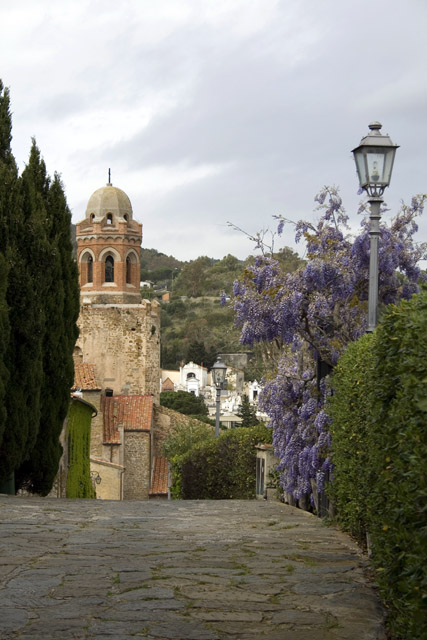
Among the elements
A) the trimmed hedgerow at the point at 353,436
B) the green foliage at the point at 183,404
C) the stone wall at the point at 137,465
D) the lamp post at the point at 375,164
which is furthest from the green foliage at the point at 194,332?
the trimmed hedgerow at the point at 353,436

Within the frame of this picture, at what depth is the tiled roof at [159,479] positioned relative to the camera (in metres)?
43.2

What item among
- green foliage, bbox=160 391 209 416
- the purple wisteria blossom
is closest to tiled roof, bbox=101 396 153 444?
green foliage, bbox=160 391 209 416

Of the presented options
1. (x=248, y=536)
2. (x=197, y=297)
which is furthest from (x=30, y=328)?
(x=197, y=297)

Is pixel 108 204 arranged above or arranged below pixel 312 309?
above

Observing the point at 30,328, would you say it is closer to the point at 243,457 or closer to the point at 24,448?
the point at 24,448

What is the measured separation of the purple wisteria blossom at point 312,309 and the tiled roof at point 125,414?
3203cm

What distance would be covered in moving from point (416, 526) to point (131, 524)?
539 centimetres

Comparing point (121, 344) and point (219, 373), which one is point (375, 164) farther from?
point (121, 344)

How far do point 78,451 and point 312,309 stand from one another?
14494 mm

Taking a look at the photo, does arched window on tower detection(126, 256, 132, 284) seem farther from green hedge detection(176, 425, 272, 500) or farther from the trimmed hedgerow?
the trimmed hedgerow

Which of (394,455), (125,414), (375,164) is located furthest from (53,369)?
(125,414)

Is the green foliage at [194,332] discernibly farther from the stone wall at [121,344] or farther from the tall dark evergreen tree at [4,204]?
the tall dark evergreen tree at [4,204]

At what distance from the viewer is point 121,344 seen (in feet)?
154

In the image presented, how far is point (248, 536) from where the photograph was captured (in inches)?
313
